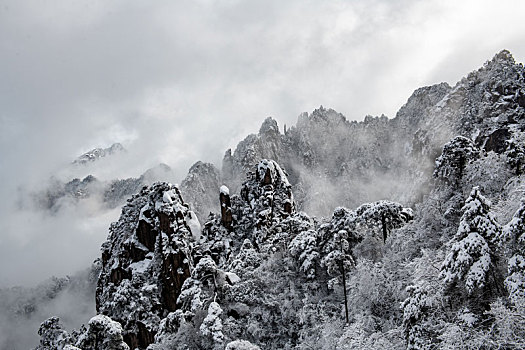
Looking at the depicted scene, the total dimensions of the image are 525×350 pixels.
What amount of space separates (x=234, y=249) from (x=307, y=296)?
96.8 ft

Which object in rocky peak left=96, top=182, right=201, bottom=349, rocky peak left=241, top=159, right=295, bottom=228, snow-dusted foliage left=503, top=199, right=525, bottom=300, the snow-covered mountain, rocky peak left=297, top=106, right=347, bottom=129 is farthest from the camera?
rocky peak left=297, top=106, right=347, bottom=129

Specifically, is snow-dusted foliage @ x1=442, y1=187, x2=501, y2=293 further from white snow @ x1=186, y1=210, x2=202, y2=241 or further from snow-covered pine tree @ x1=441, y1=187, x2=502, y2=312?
white snow @ x1=186, y1=210, x2=202, y2=241

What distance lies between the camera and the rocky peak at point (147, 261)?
5159cm

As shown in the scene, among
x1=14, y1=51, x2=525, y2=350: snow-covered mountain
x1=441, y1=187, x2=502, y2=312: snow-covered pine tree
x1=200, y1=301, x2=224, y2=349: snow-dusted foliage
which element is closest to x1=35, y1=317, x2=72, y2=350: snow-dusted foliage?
x1=14, y1=51, x2=525, y2=350: snow-covered mountain

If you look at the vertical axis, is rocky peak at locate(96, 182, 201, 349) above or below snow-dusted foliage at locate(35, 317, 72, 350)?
above

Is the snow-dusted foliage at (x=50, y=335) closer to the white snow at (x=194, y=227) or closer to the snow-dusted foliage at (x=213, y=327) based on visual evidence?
the white snow at (x=194, y=227)

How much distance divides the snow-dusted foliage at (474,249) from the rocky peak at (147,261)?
148ft

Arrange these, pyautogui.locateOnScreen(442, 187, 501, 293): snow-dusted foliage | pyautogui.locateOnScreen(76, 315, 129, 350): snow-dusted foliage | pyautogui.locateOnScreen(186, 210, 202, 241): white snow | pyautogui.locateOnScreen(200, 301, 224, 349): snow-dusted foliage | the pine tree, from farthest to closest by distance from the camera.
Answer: pyautogui.locateOnScreen(186, 210, 202, 241): white snow < pyautogui.locateOnScreen(76, 315, 129, 350): snow-dusted foliage < the pine tree < pyautogui.locateOnScreen(200, 301, 224, 349): snow-dusted foliage < pyautogui.locateOnScreen(442, 187, 501, 293): snow-dusted foliage

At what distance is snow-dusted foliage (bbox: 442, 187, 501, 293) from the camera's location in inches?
582

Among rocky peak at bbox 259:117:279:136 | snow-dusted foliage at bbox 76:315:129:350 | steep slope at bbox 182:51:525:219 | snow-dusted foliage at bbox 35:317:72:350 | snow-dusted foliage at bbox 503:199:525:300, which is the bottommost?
snow-dusted foliage at bbox 503:199:525:300

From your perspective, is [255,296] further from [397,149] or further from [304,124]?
[304,124]

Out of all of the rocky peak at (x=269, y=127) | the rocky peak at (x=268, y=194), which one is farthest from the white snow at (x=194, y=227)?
the rocky peak at (x=269, y=127)

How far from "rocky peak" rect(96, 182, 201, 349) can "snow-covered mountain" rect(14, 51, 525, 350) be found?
203mm

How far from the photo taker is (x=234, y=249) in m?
60.7
